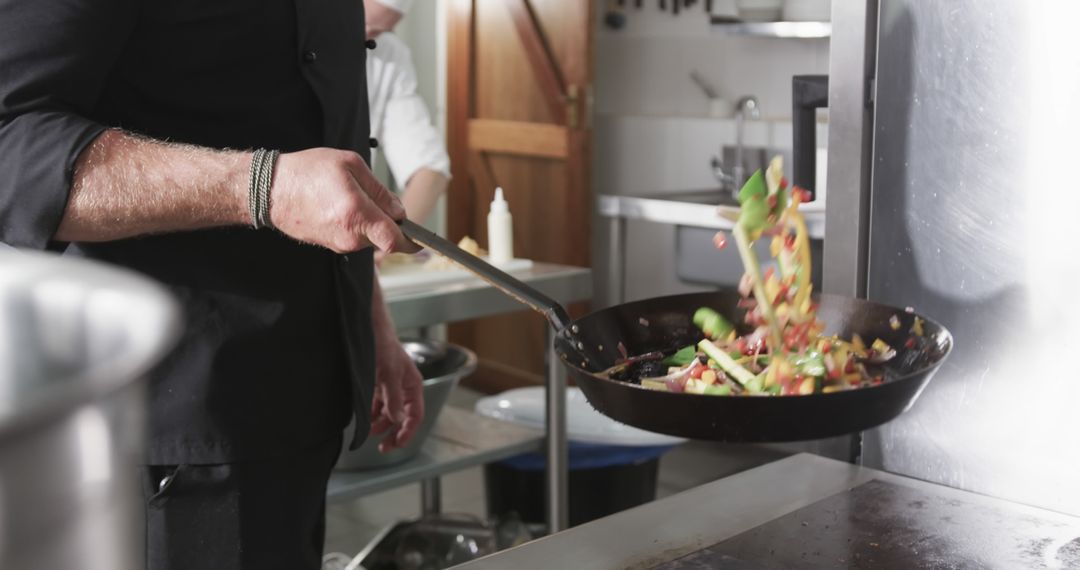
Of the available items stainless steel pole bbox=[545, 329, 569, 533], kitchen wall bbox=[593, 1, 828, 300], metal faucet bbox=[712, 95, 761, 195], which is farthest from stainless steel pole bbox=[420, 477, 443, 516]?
metal faucet bbox=[712, 95, 761, 195]

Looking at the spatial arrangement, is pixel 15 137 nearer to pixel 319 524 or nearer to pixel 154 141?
pixel 154 141

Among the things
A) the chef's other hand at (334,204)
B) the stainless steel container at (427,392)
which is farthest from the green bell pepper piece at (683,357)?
the stainless steel container at (427,392)

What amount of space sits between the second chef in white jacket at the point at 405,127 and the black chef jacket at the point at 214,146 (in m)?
1.79

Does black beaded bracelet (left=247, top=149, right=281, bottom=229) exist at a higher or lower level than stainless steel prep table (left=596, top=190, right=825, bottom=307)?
higher

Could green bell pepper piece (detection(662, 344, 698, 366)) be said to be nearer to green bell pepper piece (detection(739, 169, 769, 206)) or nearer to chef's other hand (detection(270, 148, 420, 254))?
green bell pepper piece (detection(739, 169, 769, 206))

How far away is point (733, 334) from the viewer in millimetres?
1070

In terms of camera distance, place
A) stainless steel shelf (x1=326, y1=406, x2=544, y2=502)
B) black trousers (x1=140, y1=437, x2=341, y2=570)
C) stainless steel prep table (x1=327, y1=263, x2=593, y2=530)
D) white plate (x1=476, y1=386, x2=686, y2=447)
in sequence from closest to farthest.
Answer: black trousers (x1=140, y1=437, x2=341, y2=570), stainless steel shelf (x1=326, y1=406, x2=544, y2=502), stainless steel prep table (x1=327, y1=263, x2=593, y2=530), white plate (x1=476, y1=386, x2=686, y2=447)

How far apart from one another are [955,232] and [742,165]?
2869 millimetres

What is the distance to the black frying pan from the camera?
862mm

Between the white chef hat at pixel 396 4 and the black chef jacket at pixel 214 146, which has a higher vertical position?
the white chef hat at pixel 396 4

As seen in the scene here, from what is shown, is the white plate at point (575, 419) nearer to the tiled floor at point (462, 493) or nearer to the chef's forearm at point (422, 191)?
the tiled floor at point (462, 493)

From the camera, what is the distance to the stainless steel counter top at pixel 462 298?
2.30m

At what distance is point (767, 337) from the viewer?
40.5 inches

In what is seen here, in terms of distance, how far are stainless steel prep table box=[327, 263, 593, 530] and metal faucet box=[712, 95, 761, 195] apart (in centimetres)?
142
